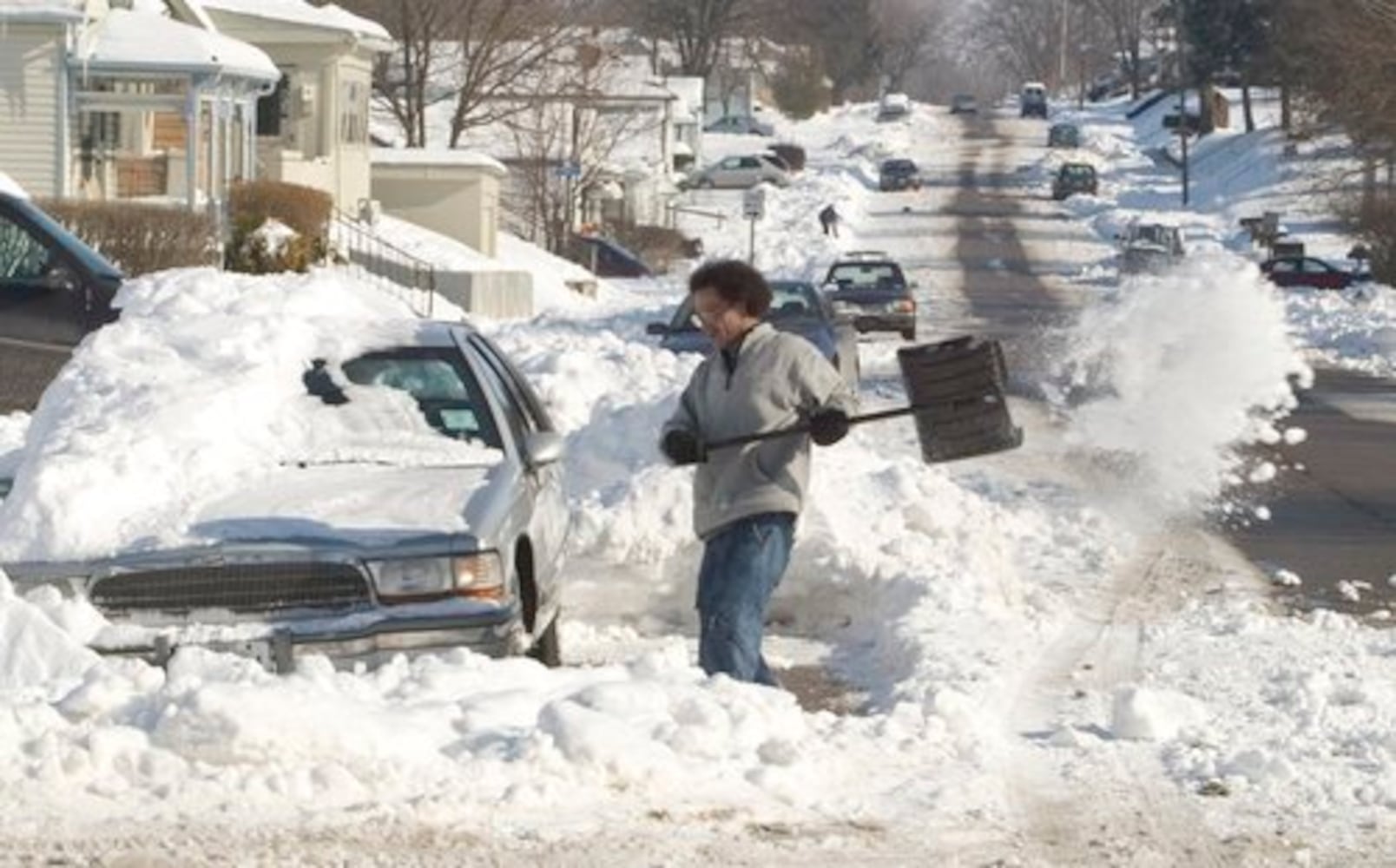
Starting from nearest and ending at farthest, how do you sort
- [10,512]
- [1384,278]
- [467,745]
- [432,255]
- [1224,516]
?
[467,745], [10,512], [1224,516], [432,255], [1384,278]

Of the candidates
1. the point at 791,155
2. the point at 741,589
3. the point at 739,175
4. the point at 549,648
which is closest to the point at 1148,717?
the point at 741,589

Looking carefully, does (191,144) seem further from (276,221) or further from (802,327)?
(802,327)

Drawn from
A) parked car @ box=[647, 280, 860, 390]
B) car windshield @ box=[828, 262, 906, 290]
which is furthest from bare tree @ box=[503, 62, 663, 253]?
parked car @ box=[647, 280, 860, 390]

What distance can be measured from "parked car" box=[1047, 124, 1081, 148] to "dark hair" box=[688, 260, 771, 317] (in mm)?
109369

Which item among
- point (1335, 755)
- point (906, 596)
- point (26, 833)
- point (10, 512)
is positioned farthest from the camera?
point (906, 596)

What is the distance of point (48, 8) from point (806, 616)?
107ft

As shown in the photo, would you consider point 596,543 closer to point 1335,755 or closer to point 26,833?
point 1335,755

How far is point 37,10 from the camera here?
44.9 m

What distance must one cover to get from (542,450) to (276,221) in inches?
1398

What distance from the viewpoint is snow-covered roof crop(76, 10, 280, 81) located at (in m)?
46.1

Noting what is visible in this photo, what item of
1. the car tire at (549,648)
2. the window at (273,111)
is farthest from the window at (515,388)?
the window at (273,111)

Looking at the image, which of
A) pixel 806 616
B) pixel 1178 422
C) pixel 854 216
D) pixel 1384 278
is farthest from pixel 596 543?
pixel 854 216

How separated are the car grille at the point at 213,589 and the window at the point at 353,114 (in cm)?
4810

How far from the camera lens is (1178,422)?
672 inches
